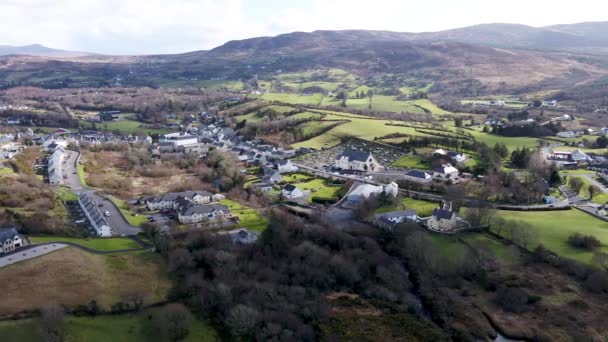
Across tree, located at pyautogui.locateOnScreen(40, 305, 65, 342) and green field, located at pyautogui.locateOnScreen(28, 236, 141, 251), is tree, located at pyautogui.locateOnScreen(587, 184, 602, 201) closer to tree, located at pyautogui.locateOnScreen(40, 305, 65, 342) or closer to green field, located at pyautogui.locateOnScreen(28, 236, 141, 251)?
green field, located at pyautogui.locateOnScreen(28, 236, 141, 251)

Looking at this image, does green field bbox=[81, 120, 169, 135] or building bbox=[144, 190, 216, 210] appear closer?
building bbox=[144, 190, 216, 210]

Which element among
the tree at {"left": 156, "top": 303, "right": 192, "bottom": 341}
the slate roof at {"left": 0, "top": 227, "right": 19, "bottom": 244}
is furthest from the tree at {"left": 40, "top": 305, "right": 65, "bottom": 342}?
the slate roof at {"left": 0, "top": 227, "right": 19, "bottom": 244}

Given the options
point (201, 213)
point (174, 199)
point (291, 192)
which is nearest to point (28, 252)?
point (201, 213)

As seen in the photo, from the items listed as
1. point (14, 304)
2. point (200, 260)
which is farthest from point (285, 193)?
point (14, 304)

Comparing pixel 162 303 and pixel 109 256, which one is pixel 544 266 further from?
pixel 109 256

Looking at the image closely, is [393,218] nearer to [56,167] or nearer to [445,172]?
[445,172]

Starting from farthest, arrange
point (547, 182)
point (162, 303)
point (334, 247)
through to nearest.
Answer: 1. point (547, 182)
2. point (334, 247)
3. point (162, 303)
